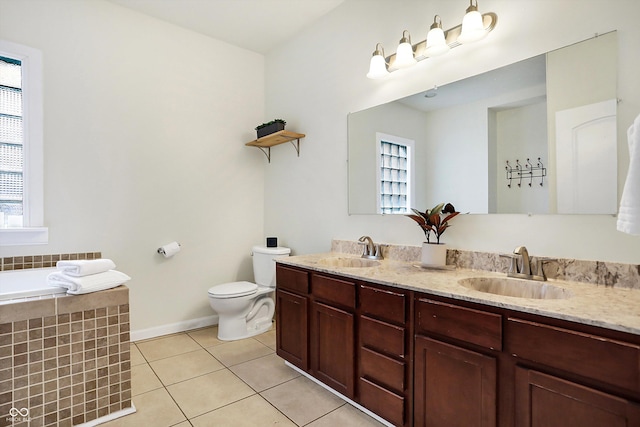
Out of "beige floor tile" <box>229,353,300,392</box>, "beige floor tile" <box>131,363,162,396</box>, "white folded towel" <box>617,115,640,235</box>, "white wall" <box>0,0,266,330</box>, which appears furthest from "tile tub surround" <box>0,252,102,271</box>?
"white folded towel" <box>617,115,640,235</box>

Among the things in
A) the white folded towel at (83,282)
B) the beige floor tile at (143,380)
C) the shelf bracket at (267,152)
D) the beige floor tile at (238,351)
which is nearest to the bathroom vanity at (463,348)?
the beige floor tile at (238,351)

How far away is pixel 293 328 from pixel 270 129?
6.20ft

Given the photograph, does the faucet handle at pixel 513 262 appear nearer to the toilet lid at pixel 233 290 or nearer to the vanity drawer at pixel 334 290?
the vanity drawer at pixel 334 290

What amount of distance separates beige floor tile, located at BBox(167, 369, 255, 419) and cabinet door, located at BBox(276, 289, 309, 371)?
1.12 ft

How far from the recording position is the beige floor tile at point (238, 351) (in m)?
2.55

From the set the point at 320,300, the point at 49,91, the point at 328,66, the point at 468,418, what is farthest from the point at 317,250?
the point at 49,91

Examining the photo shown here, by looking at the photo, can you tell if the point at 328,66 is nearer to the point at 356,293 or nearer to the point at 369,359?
the point at 356,293

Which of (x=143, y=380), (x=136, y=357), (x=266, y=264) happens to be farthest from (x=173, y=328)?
(x=266, y=264)

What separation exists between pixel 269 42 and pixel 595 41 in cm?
284

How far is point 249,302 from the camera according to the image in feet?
9.76

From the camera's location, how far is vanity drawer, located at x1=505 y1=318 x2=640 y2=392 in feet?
3.21

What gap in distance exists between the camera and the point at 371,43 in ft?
8.29

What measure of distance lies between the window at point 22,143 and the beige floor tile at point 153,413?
4.86 ft

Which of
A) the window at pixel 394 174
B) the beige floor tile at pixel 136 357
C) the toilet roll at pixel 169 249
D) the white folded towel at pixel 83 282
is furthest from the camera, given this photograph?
the toilet roll at pixel 169 249
